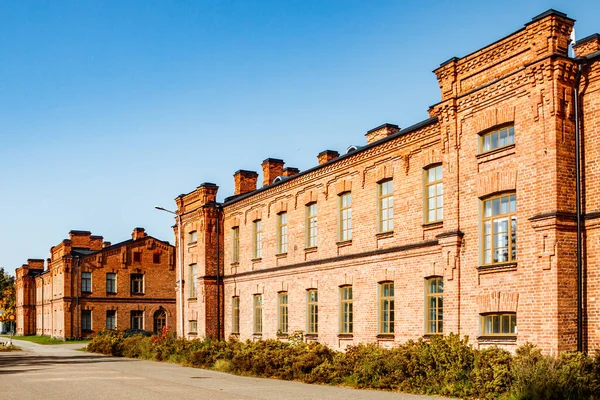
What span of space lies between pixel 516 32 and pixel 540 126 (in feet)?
8.52

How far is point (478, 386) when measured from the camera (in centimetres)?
1588

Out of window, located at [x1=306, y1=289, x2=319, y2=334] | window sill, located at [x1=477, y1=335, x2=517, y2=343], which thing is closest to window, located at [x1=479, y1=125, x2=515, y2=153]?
window sill, located at [x1=477, y1=335, x2=517, y2=343]

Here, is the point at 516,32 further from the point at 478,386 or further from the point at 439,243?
the point at 478,386

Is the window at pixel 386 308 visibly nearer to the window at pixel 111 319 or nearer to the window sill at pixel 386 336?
the window sill at pixel 386 336

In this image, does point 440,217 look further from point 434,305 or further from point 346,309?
point 346,309

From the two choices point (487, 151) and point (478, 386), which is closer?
point (478, 386)

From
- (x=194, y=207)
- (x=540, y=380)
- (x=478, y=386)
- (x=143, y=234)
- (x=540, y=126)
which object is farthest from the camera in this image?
(x=143, y=234)

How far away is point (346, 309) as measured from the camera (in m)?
25.9

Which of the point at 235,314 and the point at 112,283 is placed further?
the point at 112,283

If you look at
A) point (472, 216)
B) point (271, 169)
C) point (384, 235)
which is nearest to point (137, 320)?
point (271, 169)

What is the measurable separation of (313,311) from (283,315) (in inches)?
107

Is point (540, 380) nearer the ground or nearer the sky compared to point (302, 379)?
nearer the sky

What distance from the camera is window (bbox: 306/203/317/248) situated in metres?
28.4

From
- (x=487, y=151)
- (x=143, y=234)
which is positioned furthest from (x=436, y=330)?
(x=143, y=234)
